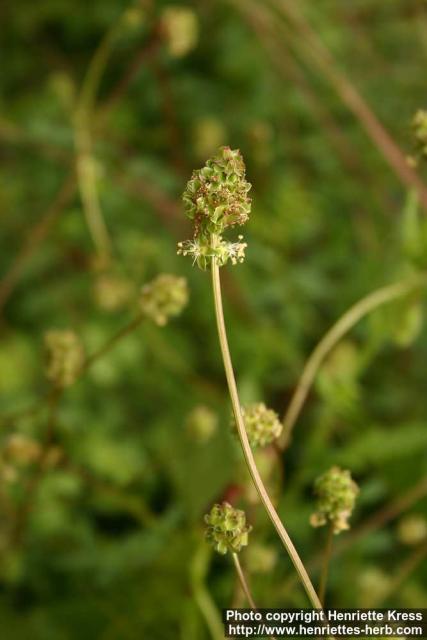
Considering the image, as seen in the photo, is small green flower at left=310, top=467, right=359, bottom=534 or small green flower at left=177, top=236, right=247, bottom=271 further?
small green flower at left=310, top=467, right=359, bottom=534

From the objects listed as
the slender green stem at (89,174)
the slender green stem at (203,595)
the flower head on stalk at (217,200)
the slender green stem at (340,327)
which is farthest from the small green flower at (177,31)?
the flower head on stalk at (217,200)

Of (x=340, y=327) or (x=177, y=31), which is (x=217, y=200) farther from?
(x=177, y=31)

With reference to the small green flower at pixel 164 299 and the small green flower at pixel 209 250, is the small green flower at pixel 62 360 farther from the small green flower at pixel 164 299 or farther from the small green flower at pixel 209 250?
the small green flower at pixel 209 250

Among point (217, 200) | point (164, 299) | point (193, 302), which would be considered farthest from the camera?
point (193, 302)

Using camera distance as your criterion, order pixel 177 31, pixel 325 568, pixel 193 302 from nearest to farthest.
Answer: pixel 325 568 < pixel 177 31 < pixel 193 302

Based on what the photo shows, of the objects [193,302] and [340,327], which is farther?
[193,302]

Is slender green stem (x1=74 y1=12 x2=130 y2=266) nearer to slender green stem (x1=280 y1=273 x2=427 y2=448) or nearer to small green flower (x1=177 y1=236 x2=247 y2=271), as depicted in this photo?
slender green stem (x1=280 y1=273 x2=427 y2=448)

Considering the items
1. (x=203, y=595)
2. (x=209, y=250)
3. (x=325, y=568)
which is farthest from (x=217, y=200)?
(x=203, y=595)

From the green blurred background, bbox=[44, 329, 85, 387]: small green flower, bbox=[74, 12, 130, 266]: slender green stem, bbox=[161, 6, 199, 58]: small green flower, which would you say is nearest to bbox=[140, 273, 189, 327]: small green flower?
bbox=[44, 329, 85, 387]: small green flower
